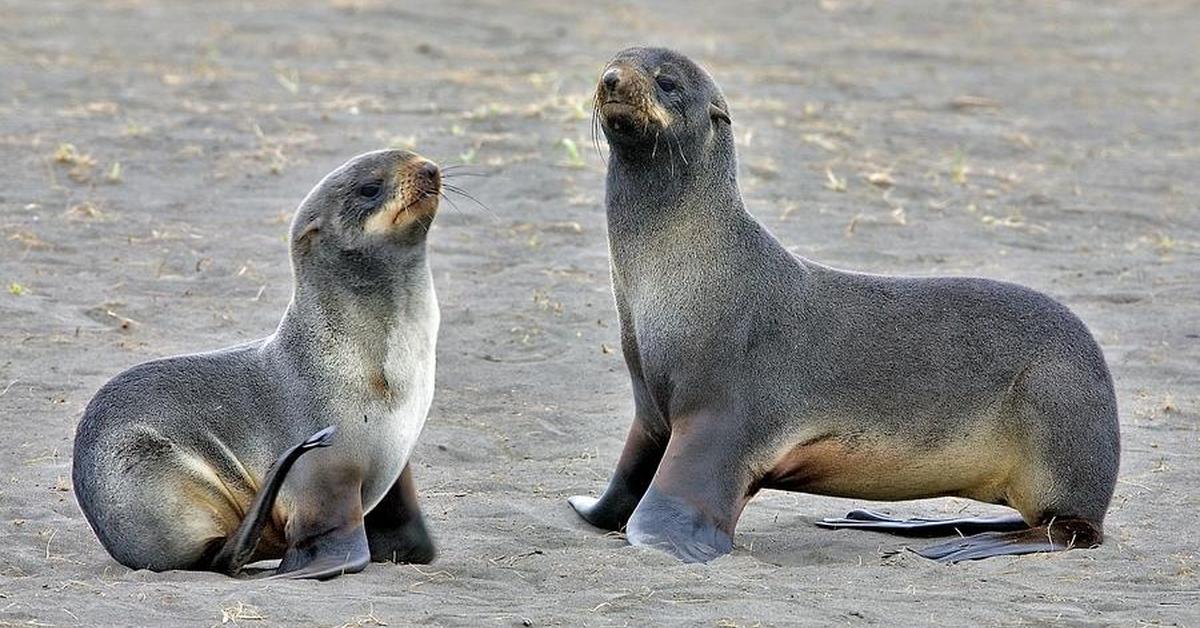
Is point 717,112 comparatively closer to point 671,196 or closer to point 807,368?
point 671,196

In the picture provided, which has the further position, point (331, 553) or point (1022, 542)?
point (1022, 542)

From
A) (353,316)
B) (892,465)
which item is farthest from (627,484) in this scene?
(353,316)

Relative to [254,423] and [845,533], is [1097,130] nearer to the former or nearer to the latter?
[845,533]

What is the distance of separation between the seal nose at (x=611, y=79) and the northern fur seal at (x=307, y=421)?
652 mm

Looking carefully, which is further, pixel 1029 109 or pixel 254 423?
pixel 1029 109

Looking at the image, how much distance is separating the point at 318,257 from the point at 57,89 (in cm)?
849

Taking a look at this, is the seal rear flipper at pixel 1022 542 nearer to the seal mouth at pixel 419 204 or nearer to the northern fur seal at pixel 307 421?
the northern fur seal at pixel 307 421

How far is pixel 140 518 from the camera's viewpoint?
20.4ft

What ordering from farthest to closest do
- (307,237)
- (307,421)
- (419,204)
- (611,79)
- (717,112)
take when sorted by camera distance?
(717,112)
(611,79)
(307,237)
(419,204)
(307,421)

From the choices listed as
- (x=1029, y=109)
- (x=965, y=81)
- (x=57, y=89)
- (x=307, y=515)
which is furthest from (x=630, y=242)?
(x=965, y=81)

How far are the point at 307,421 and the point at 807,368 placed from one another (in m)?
1.68

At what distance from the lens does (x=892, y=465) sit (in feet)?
23.1

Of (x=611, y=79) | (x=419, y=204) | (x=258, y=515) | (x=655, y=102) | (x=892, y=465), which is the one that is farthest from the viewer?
(x=892, y=465)

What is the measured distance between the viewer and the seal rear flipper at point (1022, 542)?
6.75 metres
